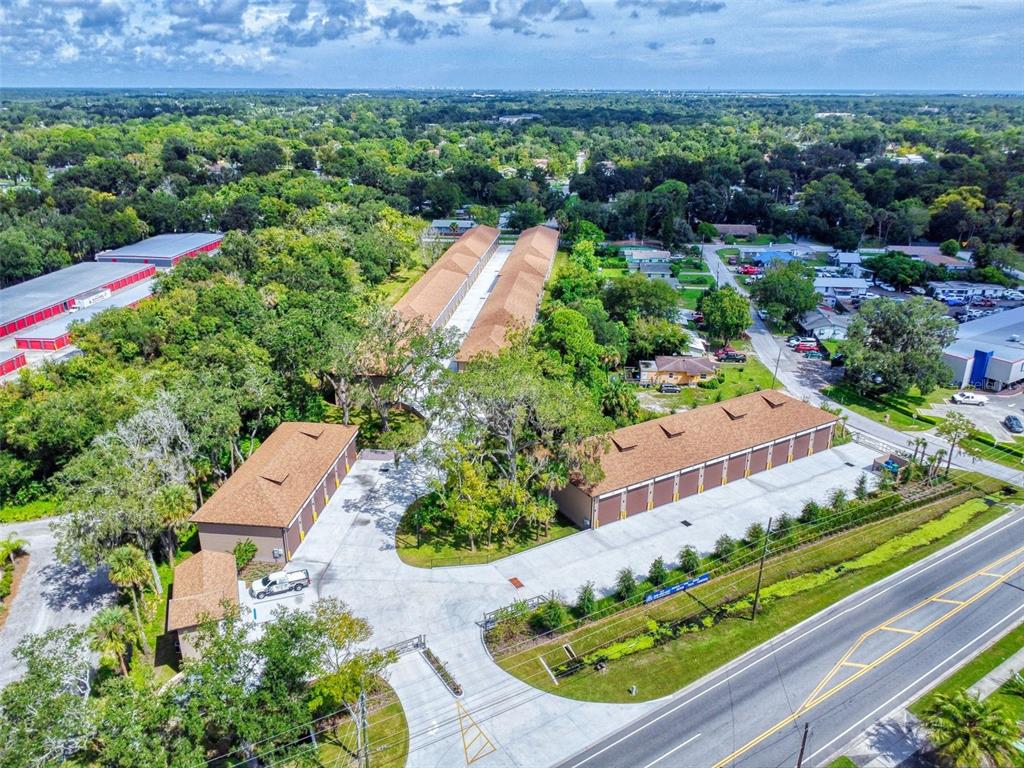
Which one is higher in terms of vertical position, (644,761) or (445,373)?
(445,373)

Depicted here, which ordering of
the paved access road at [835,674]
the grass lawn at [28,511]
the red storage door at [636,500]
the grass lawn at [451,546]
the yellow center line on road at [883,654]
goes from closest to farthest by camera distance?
the paved access road at [835,674] < the yellow center line on road at [883,654] < the grass lawn at [451,546] < the red storage door at [636,500] < the grass lawn at [28,511]

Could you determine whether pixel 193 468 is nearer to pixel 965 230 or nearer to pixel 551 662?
pixel 551 662

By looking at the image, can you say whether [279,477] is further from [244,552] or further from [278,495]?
[244,552]

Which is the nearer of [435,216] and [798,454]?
[798,454]

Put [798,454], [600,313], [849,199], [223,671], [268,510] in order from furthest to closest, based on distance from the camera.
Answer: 1. [849,199]
2. [600,313]
3. [798,454]
4. [268,510]
5. [223,671]

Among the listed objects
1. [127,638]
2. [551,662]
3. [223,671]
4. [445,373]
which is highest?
[445,373]

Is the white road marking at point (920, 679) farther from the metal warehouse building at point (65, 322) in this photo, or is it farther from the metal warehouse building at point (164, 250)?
the metal warehouse building at point (164, 250)

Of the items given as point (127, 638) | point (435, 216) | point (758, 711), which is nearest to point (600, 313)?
point (758, 711)

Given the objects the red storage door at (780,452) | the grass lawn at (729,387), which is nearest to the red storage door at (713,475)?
the red storage door at (780,452)
